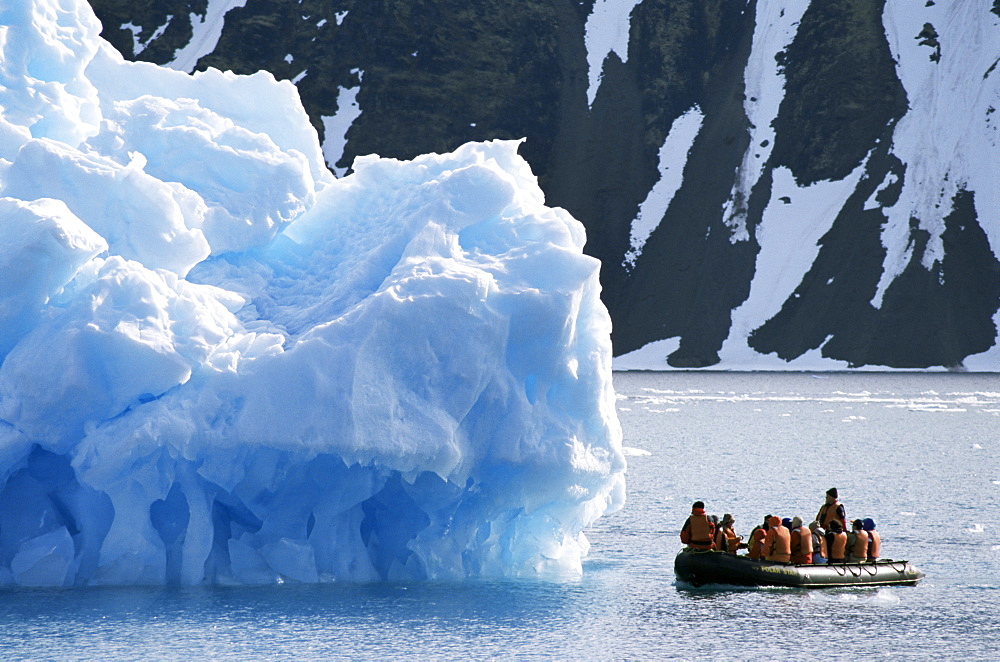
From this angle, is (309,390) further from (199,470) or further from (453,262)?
(453,262)

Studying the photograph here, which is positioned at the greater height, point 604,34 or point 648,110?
point 604,34

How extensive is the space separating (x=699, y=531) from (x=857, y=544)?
3.17m

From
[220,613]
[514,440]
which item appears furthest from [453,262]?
[220,613]

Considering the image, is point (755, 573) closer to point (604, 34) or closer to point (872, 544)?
point (872, 544)

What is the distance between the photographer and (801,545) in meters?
21.2

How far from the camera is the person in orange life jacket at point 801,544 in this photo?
2120 centimetres

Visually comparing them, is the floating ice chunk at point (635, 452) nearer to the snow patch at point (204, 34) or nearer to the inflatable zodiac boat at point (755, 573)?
the inflatable zodiac boat at point (755, 573)

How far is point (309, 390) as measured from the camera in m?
17.6

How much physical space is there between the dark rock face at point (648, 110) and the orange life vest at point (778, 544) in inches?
3848

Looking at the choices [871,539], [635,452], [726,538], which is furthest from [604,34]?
[726,538]

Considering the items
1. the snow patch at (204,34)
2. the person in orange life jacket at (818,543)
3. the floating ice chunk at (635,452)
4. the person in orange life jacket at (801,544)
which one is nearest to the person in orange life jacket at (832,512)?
the person in orange life jacket at (818,543)

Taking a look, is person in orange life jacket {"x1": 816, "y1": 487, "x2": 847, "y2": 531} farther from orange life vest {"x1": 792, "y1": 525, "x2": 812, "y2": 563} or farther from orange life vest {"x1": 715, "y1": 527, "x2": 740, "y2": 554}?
orange life vest {"x1": 715, "y1": 527, "x2": 740, "y2": 554}

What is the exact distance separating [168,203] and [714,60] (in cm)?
12596

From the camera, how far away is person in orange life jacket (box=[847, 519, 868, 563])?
70.8ft
